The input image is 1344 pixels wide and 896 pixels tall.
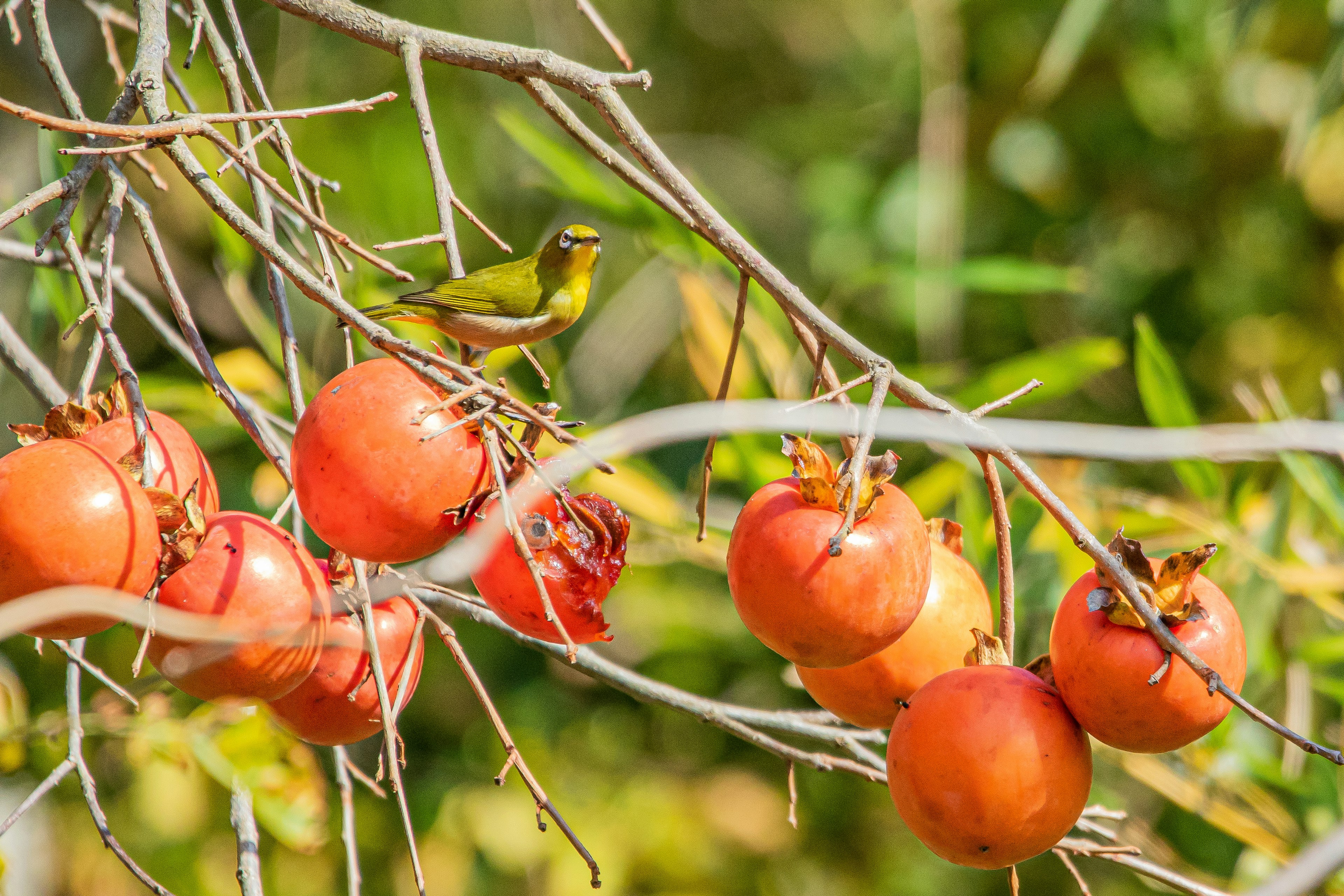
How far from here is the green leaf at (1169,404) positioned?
93.5 inches

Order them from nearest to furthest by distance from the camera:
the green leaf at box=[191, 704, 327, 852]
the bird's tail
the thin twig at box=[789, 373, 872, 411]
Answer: the thin twig at box=[789, 373, 872, 411], the bird's tail, the green leaf at box=[191, 704, 327, 852]

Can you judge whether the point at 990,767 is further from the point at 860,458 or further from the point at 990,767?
the point at 860,458

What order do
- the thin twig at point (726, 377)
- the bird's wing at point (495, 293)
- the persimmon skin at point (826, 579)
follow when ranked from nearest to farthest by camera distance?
the persimmon skin at point (826, 579), the thin twig at point (726, 377), the bird's wing at point (495, 293)

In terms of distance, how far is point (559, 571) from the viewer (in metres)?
1.25

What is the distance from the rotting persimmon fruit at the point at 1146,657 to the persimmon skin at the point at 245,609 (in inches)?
33.4

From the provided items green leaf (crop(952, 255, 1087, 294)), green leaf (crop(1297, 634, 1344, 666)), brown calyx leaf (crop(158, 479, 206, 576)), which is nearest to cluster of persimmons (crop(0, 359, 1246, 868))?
brown calyx leaf (crop(158, 479, 206, 576))

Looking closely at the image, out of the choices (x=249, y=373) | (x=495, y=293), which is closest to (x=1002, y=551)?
(x=495, y=293)

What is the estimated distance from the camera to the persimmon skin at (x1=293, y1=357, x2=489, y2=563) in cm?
111

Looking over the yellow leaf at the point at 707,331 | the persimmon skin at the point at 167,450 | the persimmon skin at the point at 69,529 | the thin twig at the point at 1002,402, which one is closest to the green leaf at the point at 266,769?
the persimmon skin at the point at 167,450

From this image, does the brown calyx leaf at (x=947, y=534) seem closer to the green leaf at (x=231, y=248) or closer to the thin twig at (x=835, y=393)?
the thin twig at (x=835, y=393)

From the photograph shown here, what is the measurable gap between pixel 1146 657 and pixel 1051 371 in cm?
148

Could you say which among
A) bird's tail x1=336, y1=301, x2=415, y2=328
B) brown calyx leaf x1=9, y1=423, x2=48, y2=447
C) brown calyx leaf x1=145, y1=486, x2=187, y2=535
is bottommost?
bird's tail x1=336, y1=301, x2=415, y2=328

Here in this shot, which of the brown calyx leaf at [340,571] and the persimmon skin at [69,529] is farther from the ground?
the persimmon skin at [69,529]

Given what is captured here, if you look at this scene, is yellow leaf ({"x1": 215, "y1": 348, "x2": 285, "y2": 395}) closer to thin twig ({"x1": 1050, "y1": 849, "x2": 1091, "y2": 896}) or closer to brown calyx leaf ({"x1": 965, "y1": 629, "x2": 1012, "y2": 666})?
brown calyx leaf ({"x1": 965, "y1": 629, "x2": 1012, "y2": 666})
